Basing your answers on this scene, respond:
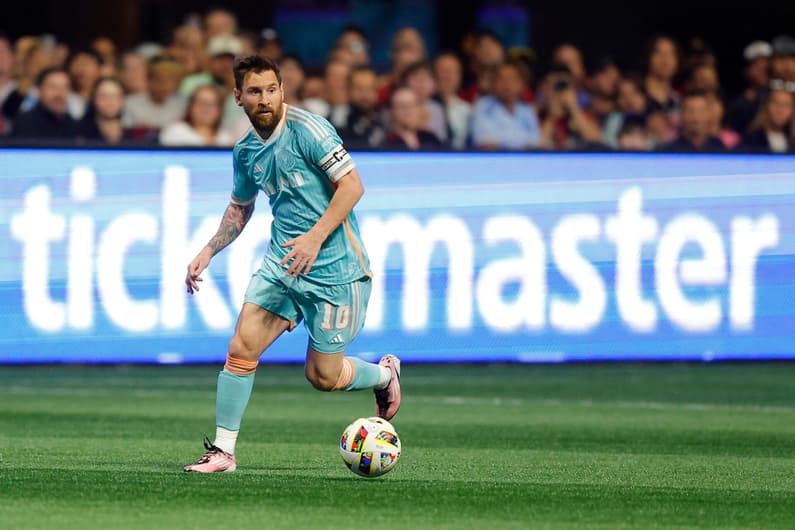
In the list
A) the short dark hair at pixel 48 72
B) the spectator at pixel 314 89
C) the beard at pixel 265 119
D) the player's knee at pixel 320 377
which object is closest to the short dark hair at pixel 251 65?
the beard at pixel 265 119

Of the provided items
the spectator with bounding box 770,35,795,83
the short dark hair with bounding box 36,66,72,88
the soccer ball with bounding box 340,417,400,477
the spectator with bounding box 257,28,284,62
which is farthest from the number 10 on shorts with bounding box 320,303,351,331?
the spectator with bounding box 770,35,795,83

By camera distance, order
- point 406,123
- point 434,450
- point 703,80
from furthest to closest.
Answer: point 703,80 < point 406,123 < point 434,450

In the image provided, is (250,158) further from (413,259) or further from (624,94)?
(624,94)

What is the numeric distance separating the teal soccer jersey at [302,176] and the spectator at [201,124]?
622 cm

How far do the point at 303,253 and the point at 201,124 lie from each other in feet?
22.9

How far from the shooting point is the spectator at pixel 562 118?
16.2 meters

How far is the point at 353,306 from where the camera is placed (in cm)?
845

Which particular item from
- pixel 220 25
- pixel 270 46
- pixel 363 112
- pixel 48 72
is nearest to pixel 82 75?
pixel 48 72

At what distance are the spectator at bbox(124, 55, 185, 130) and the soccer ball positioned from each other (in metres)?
7.68

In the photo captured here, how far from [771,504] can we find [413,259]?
669 cm

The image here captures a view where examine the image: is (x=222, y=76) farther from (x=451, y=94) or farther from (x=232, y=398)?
(x=232, y=398)

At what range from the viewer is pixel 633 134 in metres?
16.0

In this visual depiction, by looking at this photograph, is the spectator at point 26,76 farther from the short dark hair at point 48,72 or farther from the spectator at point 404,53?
the spectator at point 404,53

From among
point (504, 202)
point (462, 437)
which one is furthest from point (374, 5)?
point (462, 437)
